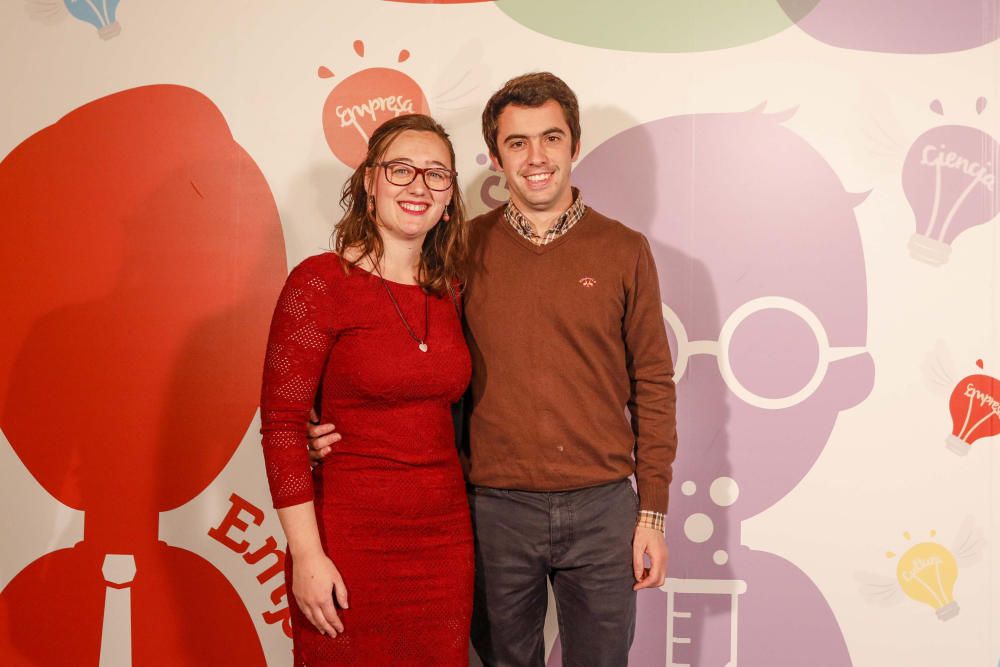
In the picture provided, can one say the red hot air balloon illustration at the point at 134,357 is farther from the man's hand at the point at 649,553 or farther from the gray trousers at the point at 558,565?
the man's hand at the point at 649,553

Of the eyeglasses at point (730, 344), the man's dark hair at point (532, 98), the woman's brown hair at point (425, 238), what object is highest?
the man's dark hair at point (532, 98)

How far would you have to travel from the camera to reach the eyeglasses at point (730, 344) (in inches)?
84.4

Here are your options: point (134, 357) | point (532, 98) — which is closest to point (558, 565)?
point (532, 98)

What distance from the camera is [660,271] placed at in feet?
7.17

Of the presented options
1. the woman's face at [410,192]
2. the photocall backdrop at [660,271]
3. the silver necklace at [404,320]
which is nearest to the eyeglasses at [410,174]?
the woman's face at [410,192]

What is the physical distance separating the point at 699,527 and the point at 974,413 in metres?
0.79

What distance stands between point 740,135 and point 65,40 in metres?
1.95

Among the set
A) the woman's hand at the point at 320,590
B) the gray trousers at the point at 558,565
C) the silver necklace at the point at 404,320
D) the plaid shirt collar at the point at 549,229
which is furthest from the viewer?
the plaid shirt collar at the point at 549,229

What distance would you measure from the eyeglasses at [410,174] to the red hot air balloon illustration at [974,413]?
1508mm

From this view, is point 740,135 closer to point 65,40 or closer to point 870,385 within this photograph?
point 870,385

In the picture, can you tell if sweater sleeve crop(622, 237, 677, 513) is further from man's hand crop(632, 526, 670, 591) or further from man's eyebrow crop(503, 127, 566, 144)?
man's eyebrow crop(503, 127, 566, 144)

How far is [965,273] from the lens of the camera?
2.13 m

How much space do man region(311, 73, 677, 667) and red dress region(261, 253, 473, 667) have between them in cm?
17

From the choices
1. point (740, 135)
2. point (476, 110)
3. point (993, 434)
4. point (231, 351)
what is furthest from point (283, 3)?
point (993, 434)
